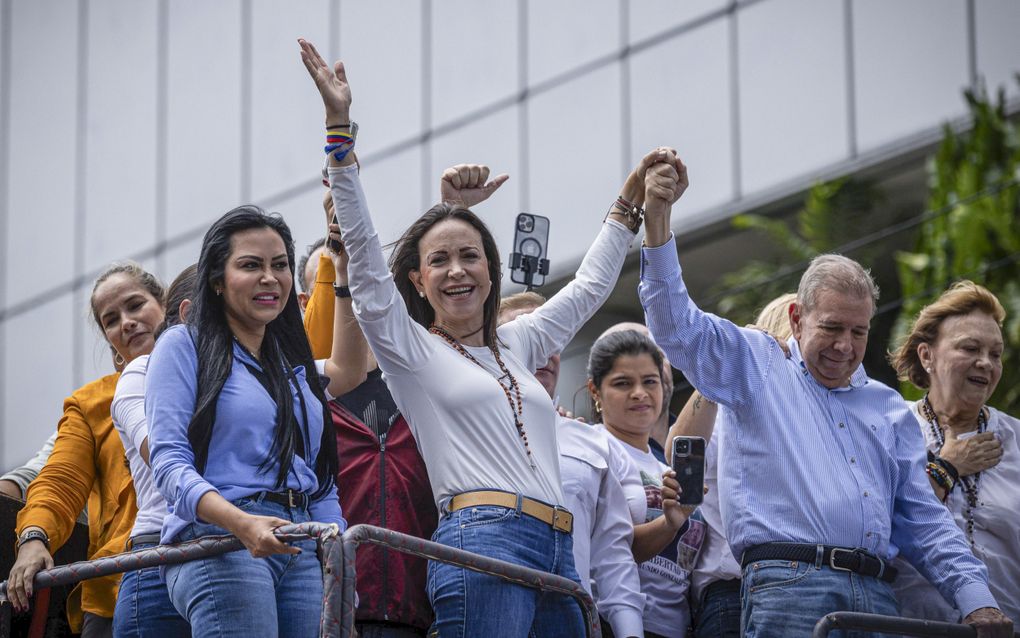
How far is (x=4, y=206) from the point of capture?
20.1 metres

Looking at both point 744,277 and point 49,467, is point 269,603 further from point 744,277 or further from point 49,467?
point 744,277

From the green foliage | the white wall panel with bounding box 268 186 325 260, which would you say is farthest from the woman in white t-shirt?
the white wall panel with bounding box 268 186 325 260

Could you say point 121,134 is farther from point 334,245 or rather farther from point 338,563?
point 338,563

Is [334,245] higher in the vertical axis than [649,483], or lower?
higher

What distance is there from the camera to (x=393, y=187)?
1644 cm

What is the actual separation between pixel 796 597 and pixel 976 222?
7578mm

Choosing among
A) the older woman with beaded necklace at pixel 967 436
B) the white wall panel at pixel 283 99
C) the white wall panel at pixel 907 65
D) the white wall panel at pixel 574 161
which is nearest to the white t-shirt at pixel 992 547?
the older woman with beaded necklace at pixel 967 436

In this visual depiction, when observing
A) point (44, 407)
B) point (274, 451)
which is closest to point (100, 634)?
point (274, 451)

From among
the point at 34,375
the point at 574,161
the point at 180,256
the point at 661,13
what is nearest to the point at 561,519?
the point at 574,161

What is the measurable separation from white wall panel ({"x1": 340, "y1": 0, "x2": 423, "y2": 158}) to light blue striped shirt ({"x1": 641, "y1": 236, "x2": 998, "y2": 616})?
439 inches

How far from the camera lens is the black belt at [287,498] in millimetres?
4445

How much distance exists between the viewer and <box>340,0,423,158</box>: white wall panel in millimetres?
16234

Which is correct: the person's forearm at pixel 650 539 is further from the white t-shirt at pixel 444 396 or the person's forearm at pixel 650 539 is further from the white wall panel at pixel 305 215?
the white wall panel at pixel 305 215

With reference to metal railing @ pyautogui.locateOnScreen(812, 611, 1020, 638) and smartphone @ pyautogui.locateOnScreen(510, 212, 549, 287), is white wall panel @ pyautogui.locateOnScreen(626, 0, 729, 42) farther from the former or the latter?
metal railing @ pyautogui.locateOnScreen(812, 611, 1020, 638)
